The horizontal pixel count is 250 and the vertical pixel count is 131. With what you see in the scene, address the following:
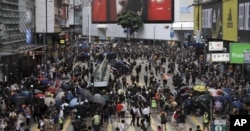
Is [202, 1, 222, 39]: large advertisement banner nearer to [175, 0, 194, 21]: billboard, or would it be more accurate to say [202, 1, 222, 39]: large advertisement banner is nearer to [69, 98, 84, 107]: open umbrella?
[175, 0, 194, 21]: billboard

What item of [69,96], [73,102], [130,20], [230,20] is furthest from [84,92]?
[130,20]

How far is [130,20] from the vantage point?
110m

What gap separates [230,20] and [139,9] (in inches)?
2334

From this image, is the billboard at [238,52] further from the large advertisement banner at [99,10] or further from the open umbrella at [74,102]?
the large advertisement banner at [99,10]

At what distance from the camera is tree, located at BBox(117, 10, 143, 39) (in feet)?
363

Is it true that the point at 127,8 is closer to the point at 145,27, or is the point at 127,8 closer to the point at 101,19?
the point at 145,27

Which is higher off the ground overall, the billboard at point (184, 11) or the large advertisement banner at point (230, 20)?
the billboard at point (184, 11)

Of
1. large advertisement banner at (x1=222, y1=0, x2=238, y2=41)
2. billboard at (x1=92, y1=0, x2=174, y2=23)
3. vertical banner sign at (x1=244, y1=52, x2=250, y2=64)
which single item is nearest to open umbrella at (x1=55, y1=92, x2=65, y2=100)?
vertical banner sign at (x1=244, y1=52, x2=250, y2=64)

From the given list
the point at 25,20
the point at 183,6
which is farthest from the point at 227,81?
the point at 183,6

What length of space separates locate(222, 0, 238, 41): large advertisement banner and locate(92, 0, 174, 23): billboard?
47881mm

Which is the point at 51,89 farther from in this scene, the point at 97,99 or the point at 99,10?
the point at 99,10

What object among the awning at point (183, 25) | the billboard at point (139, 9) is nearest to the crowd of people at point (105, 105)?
the awning at point (183, 25)

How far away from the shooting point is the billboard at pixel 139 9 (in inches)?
4205

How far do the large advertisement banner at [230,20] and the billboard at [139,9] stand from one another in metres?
47.9
